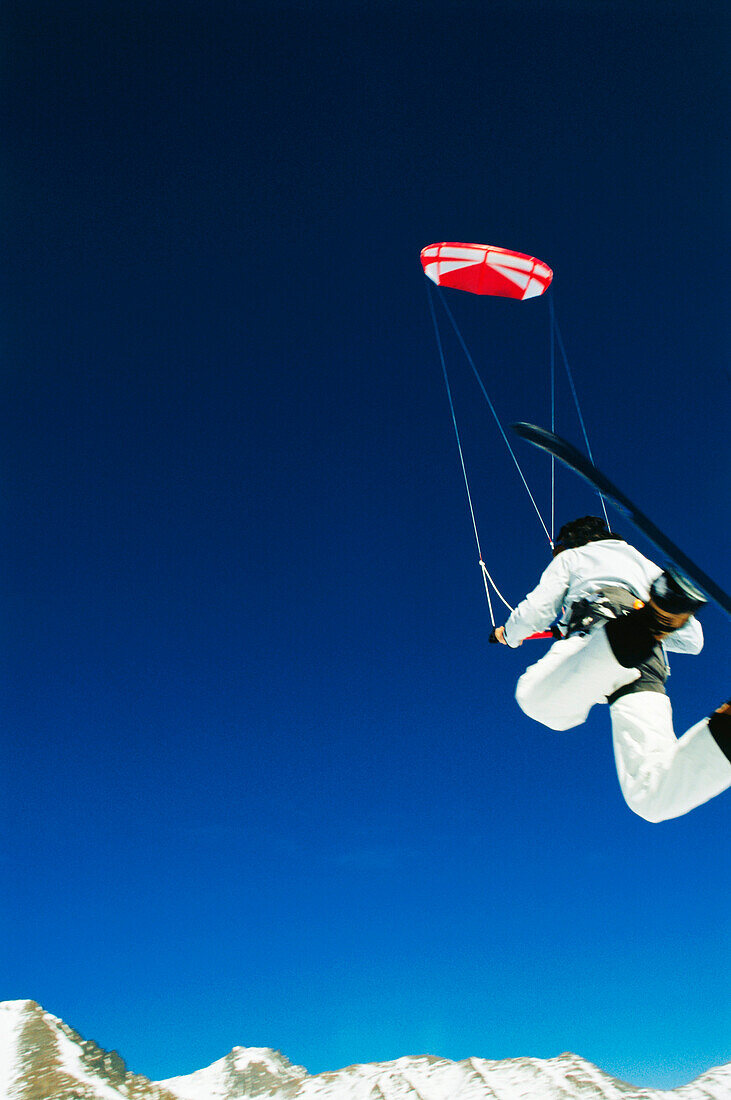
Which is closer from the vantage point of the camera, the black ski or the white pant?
the white pant

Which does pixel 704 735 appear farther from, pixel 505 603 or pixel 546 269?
pixel 546 269

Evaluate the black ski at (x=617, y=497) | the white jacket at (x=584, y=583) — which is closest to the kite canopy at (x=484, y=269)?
the black ski at (x=617, y=497)

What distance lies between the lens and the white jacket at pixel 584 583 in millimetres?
5316

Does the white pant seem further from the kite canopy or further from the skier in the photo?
the kite canopy

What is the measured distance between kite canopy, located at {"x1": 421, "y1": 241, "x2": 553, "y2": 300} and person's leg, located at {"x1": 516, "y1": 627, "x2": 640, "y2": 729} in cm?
818

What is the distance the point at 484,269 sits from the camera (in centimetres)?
1155

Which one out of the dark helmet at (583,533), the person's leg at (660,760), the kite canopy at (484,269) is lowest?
the person's leg at (660,760)

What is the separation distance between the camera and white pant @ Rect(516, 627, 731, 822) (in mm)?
3969

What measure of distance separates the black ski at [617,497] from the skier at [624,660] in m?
0.22

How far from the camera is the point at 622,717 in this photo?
485 centimetres

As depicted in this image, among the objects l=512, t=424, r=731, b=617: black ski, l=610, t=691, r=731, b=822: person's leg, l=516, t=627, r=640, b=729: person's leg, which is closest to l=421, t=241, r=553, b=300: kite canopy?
l=512, t=424, r=731, b=617: black ski

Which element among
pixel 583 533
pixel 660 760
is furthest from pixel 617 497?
pixel 660 760

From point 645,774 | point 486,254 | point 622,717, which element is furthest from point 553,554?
point 486,254

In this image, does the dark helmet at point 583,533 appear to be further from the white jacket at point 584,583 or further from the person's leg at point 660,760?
the person's leg at point 660,760
